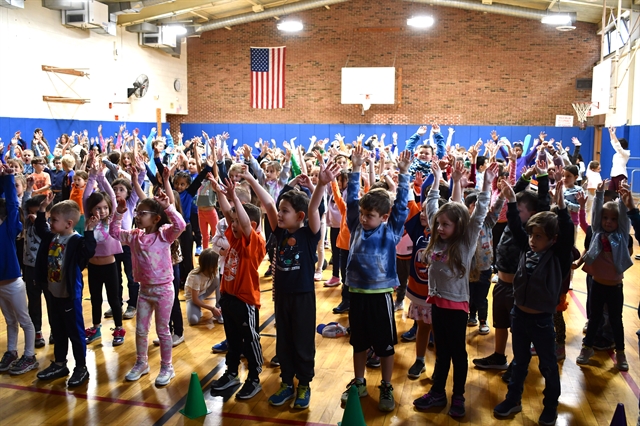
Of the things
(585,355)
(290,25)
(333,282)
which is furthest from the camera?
(290,25)

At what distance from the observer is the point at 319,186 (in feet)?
11.7

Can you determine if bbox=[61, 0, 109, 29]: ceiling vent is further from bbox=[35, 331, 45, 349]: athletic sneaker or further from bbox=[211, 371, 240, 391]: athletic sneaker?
bbox=[211, 371, 240, 391]: athletic sneaker

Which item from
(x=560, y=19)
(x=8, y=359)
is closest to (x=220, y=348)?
(x=8, y=359)

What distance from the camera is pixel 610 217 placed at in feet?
14.5

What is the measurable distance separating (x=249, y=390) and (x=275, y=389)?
22 centimetres

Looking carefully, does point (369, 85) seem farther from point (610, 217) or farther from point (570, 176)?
point (610, 217)

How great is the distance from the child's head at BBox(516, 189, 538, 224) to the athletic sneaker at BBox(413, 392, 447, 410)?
4.45 feet

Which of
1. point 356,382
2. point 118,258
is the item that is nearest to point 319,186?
point 356,382

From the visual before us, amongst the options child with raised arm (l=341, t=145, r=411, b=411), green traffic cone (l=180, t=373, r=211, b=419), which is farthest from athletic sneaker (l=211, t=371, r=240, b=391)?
child with raised arm (l=341, t=145, r=411, b=411)

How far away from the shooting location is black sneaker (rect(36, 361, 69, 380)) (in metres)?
4.28

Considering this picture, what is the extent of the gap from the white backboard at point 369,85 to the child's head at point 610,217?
16.5m

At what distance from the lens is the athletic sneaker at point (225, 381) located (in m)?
4.11

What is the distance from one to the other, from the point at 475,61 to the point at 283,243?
1838 centimetres

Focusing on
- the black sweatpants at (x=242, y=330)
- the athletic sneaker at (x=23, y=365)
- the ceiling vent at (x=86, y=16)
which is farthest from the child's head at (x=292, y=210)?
the ceiling vent at (x=86, y=16)
